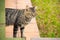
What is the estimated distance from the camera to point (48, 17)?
232 centimetres

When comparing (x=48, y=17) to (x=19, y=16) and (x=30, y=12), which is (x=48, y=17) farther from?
(x=19, y=16)

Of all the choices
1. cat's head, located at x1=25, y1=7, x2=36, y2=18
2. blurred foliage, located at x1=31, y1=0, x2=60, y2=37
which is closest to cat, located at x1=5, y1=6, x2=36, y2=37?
cat's head, located at x1=25, y1=7, x2=36, y2=18

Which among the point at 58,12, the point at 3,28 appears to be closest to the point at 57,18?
the point at 58,12

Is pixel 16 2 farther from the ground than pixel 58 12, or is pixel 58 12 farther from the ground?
pixel 16 2

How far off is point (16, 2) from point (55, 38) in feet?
2.52

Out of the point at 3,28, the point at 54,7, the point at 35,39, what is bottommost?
the point at 35,39

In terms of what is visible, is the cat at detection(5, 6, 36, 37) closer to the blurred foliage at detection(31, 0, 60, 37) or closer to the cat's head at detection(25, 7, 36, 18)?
the cat's head at detection(25, 7, 36, 18)

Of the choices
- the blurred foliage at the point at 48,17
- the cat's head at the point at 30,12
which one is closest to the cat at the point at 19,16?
the cat's head at the point at 30,12

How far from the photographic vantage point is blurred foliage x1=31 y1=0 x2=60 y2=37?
7.53ft

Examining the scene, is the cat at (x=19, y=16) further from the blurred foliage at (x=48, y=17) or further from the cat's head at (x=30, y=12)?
the blurred foliage at (x=48, y=17)

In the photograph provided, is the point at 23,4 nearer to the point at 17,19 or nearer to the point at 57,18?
the point at 17,19

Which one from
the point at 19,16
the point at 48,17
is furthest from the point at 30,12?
the point at 48,17

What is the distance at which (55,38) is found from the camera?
7.51 feet

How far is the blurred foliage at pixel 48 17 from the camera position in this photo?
2.30m
